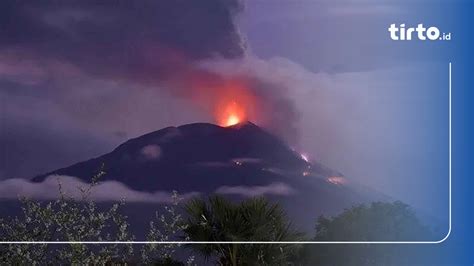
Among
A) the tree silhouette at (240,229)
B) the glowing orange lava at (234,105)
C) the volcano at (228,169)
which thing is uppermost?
the glowing orange lava at (234,105)

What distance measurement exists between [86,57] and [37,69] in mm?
185

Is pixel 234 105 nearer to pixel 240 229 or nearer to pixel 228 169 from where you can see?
pixel 228 169

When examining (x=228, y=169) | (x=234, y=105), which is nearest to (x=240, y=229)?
(x=228, y=169)

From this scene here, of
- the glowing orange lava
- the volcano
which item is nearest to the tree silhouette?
the volcano

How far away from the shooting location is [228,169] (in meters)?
2.92

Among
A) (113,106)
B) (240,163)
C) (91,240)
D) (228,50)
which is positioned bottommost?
(91,240)

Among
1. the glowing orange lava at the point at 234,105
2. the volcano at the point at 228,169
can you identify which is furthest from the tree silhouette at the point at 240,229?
the glowing orange lava at the point at 234,105

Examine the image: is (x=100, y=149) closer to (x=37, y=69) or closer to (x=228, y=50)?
(x=37, y=69)

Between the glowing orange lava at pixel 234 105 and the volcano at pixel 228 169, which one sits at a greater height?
the glowing orange lava at pixel 234 105

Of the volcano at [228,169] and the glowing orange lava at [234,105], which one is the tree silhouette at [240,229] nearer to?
the volcano at [228,169]

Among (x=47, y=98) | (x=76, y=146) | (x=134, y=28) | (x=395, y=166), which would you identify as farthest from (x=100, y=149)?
(x=395, y=166)

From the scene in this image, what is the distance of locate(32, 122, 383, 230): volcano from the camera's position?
2889mm

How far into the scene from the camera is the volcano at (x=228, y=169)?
2.89 meters

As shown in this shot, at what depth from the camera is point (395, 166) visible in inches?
116
